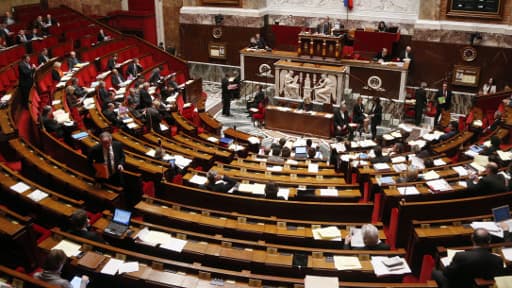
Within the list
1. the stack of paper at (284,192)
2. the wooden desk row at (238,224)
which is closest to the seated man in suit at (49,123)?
the wooden desk row at (238,224)

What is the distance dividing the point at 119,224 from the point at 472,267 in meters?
3.98

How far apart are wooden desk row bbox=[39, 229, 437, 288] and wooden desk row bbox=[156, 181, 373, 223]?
5.18 ft

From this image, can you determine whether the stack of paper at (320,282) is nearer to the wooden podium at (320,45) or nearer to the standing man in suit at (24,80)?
the standing man in suit at (24,80)

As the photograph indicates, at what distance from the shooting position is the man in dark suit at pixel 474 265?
14.2 ft

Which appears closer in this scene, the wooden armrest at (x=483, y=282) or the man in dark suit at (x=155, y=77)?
the wooden armrest at (x=483, y=282)

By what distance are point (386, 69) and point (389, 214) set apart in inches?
348

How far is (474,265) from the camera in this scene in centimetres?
432

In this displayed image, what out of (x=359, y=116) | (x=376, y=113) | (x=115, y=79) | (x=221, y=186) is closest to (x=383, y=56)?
(x=376, y=113)

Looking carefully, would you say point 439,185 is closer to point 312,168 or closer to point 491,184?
point 491,184

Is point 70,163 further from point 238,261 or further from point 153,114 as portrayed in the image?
point 238,261

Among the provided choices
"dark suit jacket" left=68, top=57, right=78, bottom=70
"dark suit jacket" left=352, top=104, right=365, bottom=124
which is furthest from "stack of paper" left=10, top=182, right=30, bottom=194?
"dark suit jacket" left=352, top=104, right=365, bottom=124

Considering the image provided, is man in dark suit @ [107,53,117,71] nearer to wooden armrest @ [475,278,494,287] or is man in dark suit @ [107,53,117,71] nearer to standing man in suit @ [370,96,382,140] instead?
standing man in suit @ [370,96,382,140]

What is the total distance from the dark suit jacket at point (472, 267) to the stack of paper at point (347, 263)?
3.14ft

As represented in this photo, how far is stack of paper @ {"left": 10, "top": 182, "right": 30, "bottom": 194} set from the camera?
6.31 meters
